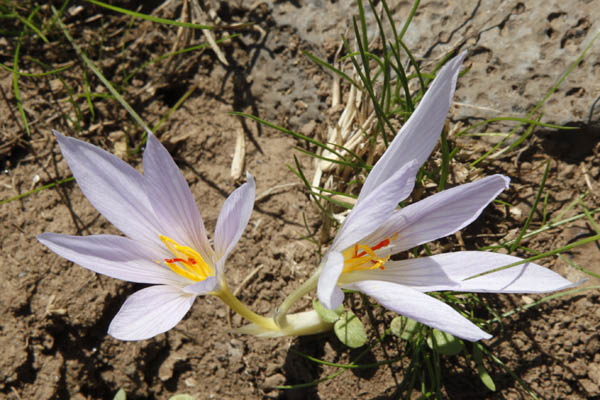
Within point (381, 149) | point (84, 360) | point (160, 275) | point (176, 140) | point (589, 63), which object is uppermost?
point (589, 63)

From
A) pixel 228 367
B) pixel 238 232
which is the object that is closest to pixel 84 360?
pixel 228 367

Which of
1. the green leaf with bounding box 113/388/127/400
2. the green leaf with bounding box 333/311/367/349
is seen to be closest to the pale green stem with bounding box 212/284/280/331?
the green leaf with bounding box 333/311/367/349

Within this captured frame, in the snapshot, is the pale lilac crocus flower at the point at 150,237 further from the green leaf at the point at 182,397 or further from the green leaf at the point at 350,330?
the green leaf at the point at 182,397

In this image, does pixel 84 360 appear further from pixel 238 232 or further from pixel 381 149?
pixel 381 149

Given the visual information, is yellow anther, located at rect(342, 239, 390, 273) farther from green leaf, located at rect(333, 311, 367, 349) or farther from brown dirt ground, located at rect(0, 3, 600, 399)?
brown dirt ground, located at rect(0, 3, 600, 399)

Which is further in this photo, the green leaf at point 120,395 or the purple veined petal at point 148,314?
the green leaf at point 120,395

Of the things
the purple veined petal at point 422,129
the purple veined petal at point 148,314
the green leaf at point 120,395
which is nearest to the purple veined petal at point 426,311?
the purple veined petal at point 422,129

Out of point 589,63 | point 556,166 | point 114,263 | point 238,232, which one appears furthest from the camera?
point 556,166
